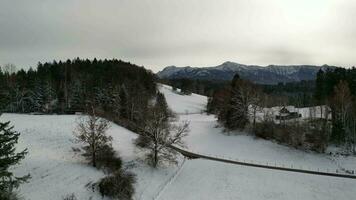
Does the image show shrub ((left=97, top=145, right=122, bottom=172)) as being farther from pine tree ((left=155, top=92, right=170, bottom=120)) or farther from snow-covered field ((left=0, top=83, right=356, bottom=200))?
pine tree ((left=155, top=92, right=170, bottom=120))

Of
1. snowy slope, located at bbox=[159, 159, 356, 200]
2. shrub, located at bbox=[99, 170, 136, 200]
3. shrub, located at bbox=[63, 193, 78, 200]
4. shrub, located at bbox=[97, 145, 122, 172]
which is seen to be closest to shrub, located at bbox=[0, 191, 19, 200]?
shrub, located at bbox=[63, 193, 78, 200]

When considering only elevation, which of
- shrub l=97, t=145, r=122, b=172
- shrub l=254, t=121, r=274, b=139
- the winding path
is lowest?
the winding path

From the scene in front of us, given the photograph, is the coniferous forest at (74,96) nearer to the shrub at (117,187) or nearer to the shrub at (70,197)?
the shrub at (117,187)

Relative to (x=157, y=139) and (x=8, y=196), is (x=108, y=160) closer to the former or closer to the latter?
(x=157, y=139)

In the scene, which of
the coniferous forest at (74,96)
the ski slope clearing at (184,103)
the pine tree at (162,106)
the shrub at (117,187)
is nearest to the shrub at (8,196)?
the shrub at (117,187)

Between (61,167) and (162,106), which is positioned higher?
(162,106)

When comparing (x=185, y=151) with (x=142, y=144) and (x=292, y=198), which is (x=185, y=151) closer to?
(x=142, y=144)

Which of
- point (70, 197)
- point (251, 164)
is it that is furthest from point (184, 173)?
point (70, 197)

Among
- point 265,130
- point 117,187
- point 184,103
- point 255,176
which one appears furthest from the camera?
point 184,103
